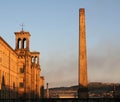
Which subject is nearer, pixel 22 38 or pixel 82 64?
pixel 82 64

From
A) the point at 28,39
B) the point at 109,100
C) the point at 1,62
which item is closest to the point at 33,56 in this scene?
the point at 28,39

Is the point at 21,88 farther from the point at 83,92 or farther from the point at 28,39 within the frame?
the point at 83,92

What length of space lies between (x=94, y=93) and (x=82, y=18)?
6616 cm

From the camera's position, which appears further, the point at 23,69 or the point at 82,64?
the point at 23,69

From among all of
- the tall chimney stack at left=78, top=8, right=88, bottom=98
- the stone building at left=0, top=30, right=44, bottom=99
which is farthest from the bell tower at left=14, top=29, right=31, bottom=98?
the tall chimney stack at left=78, top=8, right=88, bottom=98

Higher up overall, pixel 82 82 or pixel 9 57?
pixel 9 57

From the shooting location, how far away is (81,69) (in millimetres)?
32594

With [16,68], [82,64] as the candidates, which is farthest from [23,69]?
[82,64]

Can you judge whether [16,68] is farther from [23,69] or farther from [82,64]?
[82,64]

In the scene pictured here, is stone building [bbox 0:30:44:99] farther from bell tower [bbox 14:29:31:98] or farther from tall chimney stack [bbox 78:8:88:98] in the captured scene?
tall chimney stack [bbox 78:8:88:98]

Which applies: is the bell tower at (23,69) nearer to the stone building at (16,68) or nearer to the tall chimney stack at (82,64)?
the stone building at (16,68)

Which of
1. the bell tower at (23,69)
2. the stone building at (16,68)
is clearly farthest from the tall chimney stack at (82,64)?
the bell tower at (23,69)

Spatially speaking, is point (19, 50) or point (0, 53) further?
point (19, 50)

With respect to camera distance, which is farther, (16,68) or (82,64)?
(16,68)
